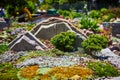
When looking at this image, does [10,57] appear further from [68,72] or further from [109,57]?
[68,72]

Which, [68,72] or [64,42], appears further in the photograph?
[64,42]

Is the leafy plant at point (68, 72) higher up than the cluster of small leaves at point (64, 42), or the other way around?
the leafy plant at point (68, 72)

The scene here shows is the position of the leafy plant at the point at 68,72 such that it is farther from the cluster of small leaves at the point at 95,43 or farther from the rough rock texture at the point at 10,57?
the cluster of small leaves at the point at 95,43

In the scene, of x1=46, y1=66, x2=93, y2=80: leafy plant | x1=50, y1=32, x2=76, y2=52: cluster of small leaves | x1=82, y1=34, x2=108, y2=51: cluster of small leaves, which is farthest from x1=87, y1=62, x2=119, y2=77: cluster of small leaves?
x1=50, y1=32, x2=76, y2=52: cluster of small leaves

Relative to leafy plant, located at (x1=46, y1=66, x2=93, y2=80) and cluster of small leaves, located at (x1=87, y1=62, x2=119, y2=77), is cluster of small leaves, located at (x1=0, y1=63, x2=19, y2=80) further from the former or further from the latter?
cluster of small leaves, located at (x1=87, y1=62, x2=119, y2=77)

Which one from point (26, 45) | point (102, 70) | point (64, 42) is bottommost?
point (26, 45)

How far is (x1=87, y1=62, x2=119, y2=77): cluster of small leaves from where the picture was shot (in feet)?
51.2

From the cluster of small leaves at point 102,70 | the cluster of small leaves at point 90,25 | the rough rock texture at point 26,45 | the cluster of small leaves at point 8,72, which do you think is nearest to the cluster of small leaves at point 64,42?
the rough rock texture at point 26,45

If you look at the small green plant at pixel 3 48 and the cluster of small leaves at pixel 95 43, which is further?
the small green plant at pixel 3 48

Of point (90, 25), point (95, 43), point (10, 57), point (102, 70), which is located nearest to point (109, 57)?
point (95, 43)

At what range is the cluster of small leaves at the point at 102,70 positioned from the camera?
15609 millimetres

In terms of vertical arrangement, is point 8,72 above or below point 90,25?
above

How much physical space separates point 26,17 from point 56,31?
16.8 metres

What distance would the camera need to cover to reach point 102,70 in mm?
15836
